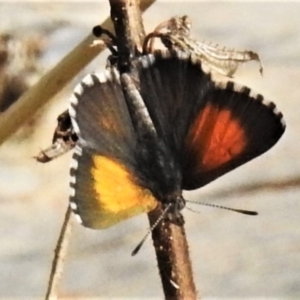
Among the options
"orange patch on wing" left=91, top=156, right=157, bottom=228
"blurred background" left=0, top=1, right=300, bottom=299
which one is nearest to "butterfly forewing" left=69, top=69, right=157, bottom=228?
"orange patch on wing" left=91, top=156, right=157, bottom=228

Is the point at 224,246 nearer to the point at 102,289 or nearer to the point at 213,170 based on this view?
the point at 102,289

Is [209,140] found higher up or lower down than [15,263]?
lower down

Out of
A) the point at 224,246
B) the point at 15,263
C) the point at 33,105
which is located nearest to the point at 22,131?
the point at 15,263

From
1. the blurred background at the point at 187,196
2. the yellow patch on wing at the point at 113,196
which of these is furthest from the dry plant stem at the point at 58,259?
the blurred background at the point at 187,196

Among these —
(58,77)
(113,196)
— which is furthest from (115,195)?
(58,77)

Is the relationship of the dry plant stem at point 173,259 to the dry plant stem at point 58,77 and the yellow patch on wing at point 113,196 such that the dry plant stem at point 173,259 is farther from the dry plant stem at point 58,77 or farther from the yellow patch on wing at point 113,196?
the dry plant stem at point 58,77
